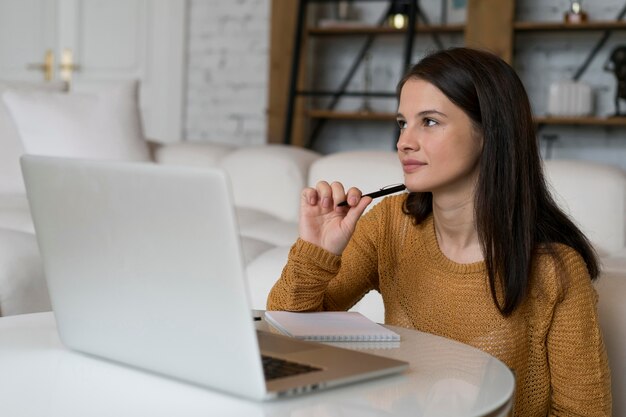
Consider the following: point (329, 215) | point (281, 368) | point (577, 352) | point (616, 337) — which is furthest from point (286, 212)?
point (281, 368)

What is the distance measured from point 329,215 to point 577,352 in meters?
0.39

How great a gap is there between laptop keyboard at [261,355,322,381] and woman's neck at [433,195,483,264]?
54cm

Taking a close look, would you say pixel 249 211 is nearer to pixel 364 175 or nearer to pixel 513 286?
pixel 364 175

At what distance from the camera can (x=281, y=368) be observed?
3.15 feet

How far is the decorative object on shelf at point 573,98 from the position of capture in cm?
472

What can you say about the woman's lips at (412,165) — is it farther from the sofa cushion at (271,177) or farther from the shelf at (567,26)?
the shelf at (567,26)

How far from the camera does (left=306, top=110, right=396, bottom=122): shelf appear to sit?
509cm

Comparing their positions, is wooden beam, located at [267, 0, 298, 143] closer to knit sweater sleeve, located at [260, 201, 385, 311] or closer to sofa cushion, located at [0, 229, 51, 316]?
sofa cushion, located at [0, 229, 51, 316]

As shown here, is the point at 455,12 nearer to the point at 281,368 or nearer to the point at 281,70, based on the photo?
the point at 281,70

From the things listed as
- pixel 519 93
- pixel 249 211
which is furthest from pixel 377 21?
pixel 519 93

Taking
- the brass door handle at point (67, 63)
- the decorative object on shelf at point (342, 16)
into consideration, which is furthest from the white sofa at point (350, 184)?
the brass door handle at point (67, 63)

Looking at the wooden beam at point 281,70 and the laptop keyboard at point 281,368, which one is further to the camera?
the wooden beam at point 281,70

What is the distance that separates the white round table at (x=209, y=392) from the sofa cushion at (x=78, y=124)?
7.69ft

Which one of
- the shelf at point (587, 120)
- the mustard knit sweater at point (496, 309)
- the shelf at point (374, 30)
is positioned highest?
the shelf at point (374, 30)
